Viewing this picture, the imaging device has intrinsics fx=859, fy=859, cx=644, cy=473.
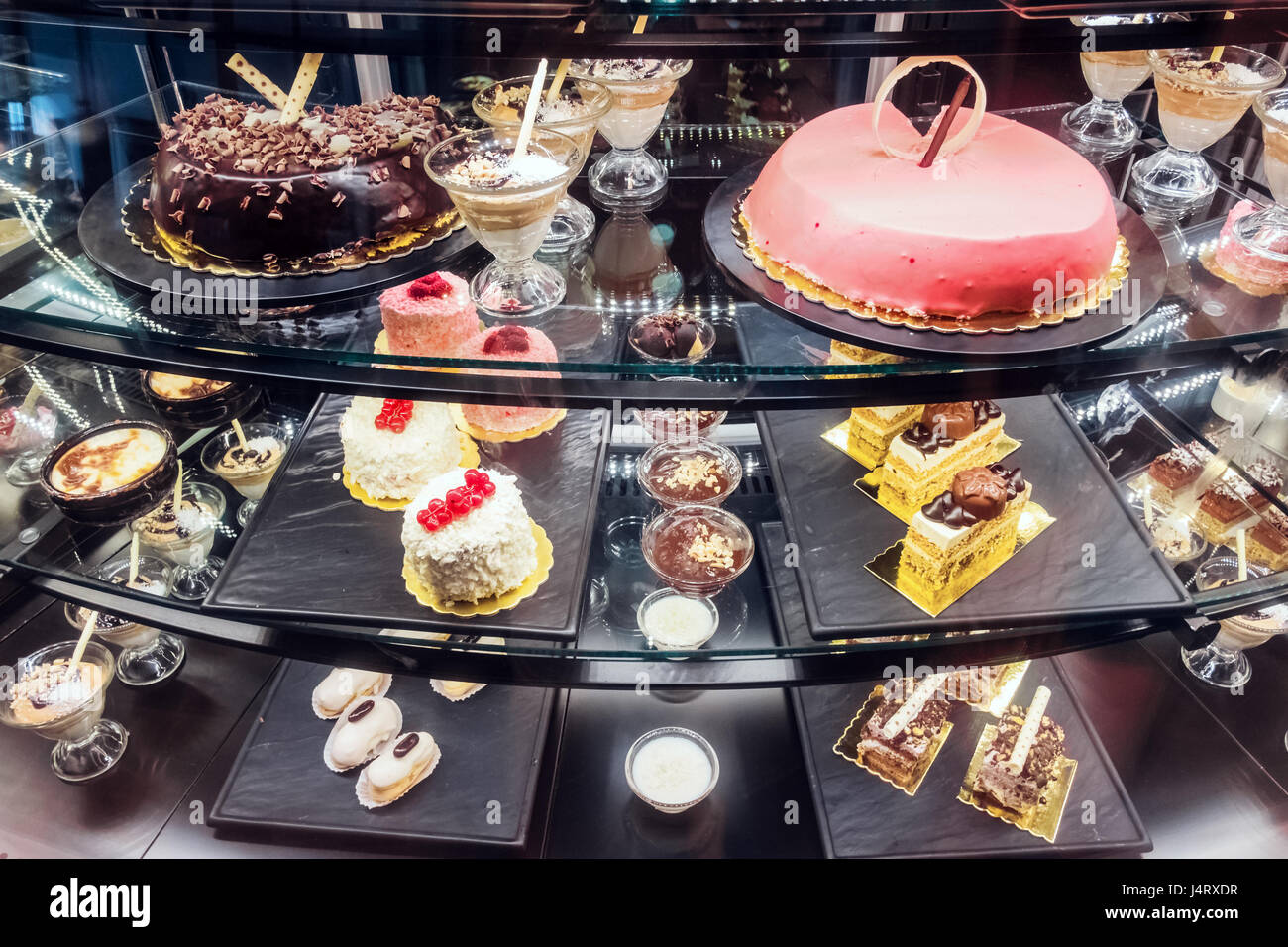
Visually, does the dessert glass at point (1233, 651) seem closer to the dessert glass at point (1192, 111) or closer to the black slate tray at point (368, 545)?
the dessert glass at point (1192, 111)

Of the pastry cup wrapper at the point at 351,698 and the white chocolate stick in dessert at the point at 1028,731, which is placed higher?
the white chocolate stick in dessert at the point at 1028,731

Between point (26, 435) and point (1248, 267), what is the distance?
375 centimetres

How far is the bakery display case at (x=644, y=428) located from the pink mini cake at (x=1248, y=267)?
Answer: 0.05 feet

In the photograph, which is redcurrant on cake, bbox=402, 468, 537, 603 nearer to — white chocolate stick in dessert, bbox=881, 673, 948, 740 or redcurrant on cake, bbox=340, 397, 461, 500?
redcurrant on cake, bbox=340, 397, 461, 500

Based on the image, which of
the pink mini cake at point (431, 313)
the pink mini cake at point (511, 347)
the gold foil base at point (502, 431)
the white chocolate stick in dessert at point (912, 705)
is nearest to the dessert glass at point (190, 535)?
the gold foil base at point (502, 431)

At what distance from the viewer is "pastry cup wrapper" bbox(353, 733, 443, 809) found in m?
2.83

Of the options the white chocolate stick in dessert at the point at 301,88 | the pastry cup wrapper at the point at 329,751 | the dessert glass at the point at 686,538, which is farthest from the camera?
the pastry cup wrapper at the point at 329,751

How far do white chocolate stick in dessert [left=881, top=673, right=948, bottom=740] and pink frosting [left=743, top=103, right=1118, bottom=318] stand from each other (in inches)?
58.3

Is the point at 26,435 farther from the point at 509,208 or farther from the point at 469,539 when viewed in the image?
the point at 509,208

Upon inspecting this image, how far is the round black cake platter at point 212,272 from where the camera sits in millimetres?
1909

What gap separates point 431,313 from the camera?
198 cm

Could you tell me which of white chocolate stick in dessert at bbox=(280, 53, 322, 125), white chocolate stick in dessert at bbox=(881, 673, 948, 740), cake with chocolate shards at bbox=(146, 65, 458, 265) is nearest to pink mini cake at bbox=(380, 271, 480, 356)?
cake with chocolate shards at bbox=(146, 65, 458, 265)

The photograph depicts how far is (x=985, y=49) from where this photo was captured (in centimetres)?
166

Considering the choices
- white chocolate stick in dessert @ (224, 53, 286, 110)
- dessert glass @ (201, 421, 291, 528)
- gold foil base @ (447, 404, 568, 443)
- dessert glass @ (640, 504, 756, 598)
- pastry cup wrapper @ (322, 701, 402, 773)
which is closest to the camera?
white chocolate stick in dessert @ (224, 53, 286, 110)
